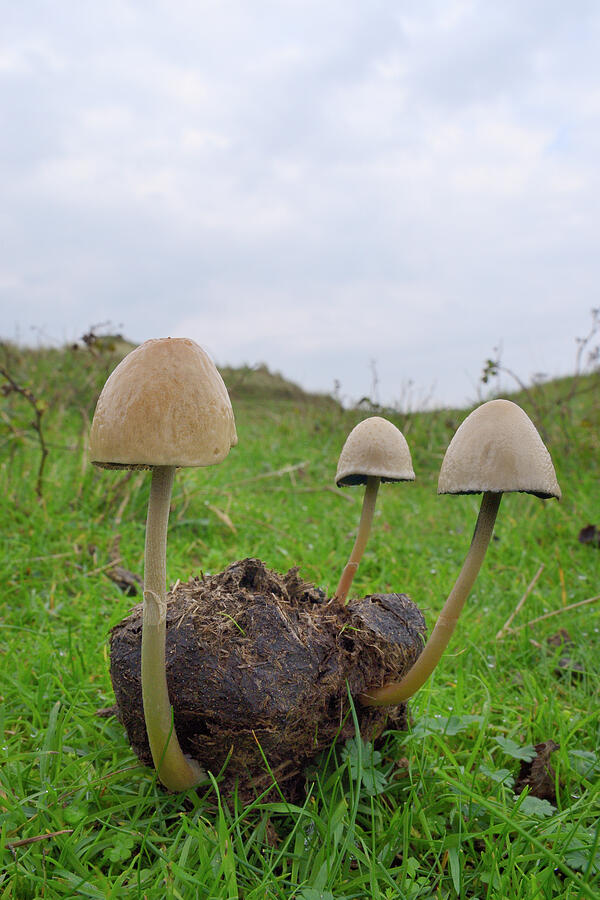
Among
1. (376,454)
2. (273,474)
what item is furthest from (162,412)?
(273,474)

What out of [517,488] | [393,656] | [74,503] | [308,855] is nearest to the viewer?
[517,488]

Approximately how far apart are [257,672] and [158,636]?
1.09 feet

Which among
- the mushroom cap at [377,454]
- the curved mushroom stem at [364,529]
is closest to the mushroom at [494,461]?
the mushroom cap at [377,454]

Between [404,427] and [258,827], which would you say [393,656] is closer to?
[258,827]

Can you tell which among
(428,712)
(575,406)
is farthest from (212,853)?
(575,406)

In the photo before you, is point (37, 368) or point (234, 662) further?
point (37, 368)

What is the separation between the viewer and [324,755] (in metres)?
1.91

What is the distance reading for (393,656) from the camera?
196 centimetres

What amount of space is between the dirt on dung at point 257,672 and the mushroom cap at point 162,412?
2.10 ft

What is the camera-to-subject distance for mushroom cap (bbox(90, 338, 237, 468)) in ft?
4.38

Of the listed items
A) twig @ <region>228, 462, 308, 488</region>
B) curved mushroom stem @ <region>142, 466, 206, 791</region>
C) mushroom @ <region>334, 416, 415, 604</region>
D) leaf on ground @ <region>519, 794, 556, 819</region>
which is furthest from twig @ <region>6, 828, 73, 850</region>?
twig @ <region>228, 462, 308, 488</region>

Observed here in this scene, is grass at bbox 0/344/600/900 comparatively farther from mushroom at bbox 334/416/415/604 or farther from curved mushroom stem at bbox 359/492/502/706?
mushroom at bbox 334/416/415/604

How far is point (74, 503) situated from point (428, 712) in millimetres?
2955

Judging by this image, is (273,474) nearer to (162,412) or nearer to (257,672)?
(257,672)
